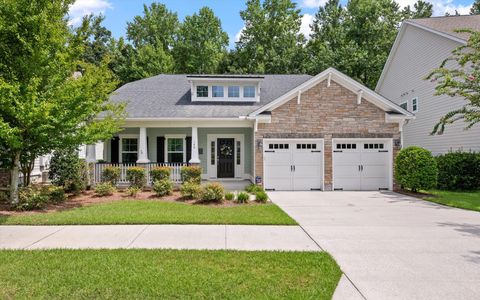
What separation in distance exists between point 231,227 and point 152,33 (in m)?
33.0

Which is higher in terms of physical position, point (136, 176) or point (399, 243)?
point (136, 176)

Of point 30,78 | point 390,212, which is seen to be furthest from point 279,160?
point 30,78

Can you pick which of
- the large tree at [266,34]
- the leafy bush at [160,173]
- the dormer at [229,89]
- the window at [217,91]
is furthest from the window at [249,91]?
the large tree at [266,34]

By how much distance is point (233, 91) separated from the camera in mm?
16156

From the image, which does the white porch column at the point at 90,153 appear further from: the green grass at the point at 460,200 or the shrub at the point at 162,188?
the green grass at the point at 460,200

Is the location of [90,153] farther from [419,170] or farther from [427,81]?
[427,81]

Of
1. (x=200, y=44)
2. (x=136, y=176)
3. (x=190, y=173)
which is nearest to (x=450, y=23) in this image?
(x=190, y=173)

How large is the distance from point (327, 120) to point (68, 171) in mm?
11731

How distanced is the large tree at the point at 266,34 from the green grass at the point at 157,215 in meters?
24.5

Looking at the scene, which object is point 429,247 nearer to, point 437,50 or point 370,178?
point 370,178

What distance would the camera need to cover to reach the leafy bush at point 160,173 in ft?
41.8

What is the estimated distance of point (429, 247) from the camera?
18.9 feet

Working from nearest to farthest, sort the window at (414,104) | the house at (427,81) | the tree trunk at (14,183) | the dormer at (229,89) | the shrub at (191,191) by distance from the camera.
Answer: the tree trunk at (14,183), the shrub at (191,191), the house at (427,81), the dormer at (229,89), the window at (414,104)

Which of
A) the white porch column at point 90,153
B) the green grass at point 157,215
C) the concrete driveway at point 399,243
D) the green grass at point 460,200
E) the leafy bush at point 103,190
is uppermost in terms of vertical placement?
the white porch column at point 90,153
